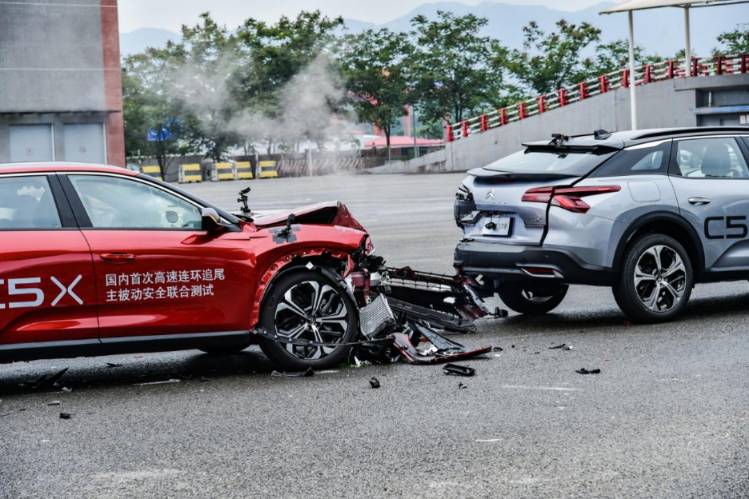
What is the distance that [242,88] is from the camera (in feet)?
215

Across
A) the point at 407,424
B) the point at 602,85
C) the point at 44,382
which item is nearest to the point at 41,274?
the point at 44,382

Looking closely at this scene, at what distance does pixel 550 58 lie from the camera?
6625 cm

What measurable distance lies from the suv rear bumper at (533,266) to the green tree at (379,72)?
5782 cm

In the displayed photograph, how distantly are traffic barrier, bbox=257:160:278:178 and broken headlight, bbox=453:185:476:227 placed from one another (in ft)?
182

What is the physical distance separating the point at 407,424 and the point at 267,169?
60.4 meters

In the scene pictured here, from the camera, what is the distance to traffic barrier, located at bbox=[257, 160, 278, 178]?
65188 mm

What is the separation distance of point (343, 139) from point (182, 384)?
197ft

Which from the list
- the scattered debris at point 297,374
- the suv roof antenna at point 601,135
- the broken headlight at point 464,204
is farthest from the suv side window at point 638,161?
the scattered debris at point 297,374

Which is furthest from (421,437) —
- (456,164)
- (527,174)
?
(456,164)

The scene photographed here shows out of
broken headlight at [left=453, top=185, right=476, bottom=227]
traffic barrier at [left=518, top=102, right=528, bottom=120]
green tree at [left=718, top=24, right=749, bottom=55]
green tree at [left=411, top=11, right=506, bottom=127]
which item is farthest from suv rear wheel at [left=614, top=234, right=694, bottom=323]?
green tree at [left=718, top=24, right=749, bottom=55]

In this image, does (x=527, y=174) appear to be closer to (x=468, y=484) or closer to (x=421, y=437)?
(x=421, y=437)

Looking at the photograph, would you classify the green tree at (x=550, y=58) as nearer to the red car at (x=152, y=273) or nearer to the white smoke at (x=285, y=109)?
the white smoke at (x=285, y=109)

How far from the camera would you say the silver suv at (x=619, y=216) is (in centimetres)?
933

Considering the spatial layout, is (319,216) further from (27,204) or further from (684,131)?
(684,131)
